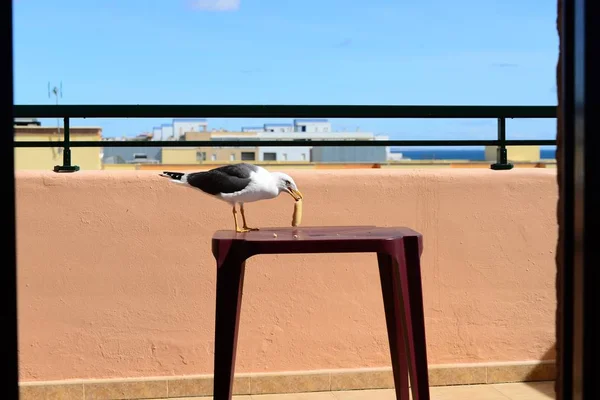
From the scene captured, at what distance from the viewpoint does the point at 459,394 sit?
3.29 meters

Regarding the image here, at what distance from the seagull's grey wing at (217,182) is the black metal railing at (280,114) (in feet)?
2.02

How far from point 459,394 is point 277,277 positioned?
0.82 metres

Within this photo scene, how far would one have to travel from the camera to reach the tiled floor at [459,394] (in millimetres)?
3221

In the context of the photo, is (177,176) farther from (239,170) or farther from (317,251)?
(317,251)

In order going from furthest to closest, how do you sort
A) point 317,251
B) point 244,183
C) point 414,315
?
1. point 244,183
2. point 414,315
3. point 317,251

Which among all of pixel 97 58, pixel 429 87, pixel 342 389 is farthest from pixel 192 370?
pixel 429 87

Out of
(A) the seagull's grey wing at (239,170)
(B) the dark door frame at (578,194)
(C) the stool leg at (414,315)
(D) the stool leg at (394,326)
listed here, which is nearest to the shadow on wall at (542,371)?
(D) the stool leg at (394,326)

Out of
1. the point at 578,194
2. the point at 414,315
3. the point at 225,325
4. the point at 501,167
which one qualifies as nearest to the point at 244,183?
the point at 225,325

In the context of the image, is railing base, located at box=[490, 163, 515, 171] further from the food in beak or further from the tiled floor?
the food in beak

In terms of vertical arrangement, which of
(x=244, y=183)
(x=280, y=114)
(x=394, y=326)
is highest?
(x=280, y=114)

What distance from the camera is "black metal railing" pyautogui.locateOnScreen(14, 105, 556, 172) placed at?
3.20 m

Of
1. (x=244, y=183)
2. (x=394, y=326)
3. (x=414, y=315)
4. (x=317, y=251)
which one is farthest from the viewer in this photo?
(x=394, y=326)

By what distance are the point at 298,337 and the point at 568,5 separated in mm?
2415

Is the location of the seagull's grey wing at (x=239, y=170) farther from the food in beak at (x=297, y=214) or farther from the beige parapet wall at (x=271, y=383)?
the beige parapet wall at (x=271, y=383)
